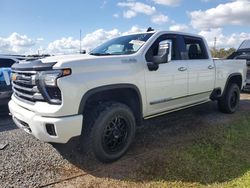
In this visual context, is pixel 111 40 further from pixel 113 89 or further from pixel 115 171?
pixel 115 171

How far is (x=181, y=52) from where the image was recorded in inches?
204

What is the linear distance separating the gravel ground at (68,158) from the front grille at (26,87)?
0.94 meters

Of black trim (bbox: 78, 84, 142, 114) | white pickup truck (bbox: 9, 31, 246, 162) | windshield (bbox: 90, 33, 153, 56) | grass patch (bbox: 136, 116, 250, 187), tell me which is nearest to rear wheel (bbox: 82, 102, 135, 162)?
white pickup truck (bbox: 9, 31, 246, 162)

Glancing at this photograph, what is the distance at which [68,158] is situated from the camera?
4074 mm

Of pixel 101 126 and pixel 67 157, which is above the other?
pixel 101 126

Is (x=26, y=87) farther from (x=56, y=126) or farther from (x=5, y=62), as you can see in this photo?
(x=5, y=62)

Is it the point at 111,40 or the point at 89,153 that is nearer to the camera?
the point at 89,153

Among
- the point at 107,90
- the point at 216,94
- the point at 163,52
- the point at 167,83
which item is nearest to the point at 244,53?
the point at 216,94

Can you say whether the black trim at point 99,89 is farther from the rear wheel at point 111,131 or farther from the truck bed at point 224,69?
the truck bed at point 224,69

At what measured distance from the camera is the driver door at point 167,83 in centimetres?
434

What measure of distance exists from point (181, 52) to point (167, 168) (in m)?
2.40

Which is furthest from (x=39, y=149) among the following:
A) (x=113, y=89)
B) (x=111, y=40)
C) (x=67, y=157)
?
(x=111, y=40)

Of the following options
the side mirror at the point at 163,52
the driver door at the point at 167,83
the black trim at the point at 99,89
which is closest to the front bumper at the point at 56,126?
the black trim at the point at 99,89

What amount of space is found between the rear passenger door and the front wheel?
1.79 metres
